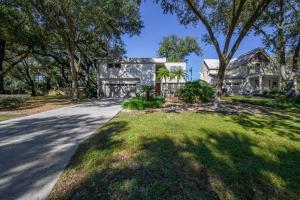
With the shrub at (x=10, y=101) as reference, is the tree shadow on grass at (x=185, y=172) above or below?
below

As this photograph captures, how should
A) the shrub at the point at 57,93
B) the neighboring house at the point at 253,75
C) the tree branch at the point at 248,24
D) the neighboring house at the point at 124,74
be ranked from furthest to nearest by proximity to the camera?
the shrub at the point at 57,93 < the neighboring house at the point at 253,75 < the neighboring house at the point at 124,74 < the tree branch at the point at 248,24

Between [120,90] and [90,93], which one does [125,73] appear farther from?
[90,93]

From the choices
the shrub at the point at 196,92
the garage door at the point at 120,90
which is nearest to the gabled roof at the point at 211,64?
the garage door at the point at 120,90

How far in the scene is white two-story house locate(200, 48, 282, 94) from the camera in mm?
29500

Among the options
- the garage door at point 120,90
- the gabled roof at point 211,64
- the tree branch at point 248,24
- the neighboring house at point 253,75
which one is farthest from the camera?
the gabled roof at point 211,64

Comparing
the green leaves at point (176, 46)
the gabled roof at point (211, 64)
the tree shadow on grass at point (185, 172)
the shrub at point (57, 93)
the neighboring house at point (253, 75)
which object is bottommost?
the tree shadow on grass at point (185, 172)

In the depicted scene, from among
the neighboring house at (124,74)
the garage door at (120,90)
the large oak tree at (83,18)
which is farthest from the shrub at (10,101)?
the garage door at (120,90)

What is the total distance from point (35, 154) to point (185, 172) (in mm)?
3592

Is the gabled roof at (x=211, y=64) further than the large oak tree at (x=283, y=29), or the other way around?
the gabled roof at (x=211, y=64)

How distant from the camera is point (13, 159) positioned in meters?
4.70

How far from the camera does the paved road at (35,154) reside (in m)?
3.49

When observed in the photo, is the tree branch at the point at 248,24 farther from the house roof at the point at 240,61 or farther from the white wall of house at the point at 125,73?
the house roof at the point at 240,61

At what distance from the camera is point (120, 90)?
26.4m

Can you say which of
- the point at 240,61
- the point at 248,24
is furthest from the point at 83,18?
the point at 240,61
